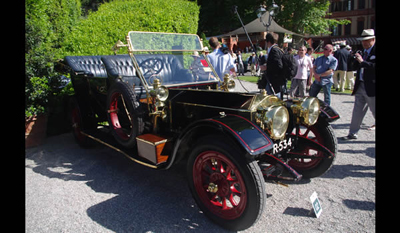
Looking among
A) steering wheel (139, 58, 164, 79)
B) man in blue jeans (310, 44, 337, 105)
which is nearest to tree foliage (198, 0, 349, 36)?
man in blue jeans (310, 44, 337, 105)

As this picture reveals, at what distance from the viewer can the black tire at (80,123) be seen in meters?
4.36

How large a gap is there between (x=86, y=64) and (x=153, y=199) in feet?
10.8

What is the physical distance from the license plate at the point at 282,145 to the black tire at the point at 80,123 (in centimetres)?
314

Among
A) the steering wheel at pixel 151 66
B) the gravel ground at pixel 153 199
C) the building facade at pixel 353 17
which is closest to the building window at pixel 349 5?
the building facade at pixel 353 17

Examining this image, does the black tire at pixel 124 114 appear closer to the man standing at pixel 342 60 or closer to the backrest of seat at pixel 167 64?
the backrest of seat at pixel 167 64

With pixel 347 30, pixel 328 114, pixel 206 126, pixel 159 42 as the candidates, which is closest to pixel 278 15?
pixel 347 30

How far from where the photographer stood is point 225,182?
2.33 meters

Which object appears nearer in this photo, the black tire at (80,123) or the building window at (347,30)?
the black tire at (80,123)

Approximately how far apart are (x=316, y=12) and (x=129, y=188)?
2551 cm

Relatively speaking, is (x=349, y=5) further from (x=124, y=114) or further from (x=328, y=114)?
(x=124, y=114)

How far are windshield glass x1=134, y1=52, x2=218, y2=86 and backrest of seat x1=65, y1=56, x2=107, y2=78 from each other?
66.2 inches

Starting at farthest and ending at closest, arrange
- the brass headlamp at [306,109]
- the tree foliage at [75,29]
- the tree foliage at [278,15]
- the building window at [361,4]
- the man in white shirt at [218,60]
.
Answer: the building window at [361,4], the tree foliage at [278,15], the man in white shirt at [218,60], the tree foliage at [75,29], the brass headlamp at [306,109]
